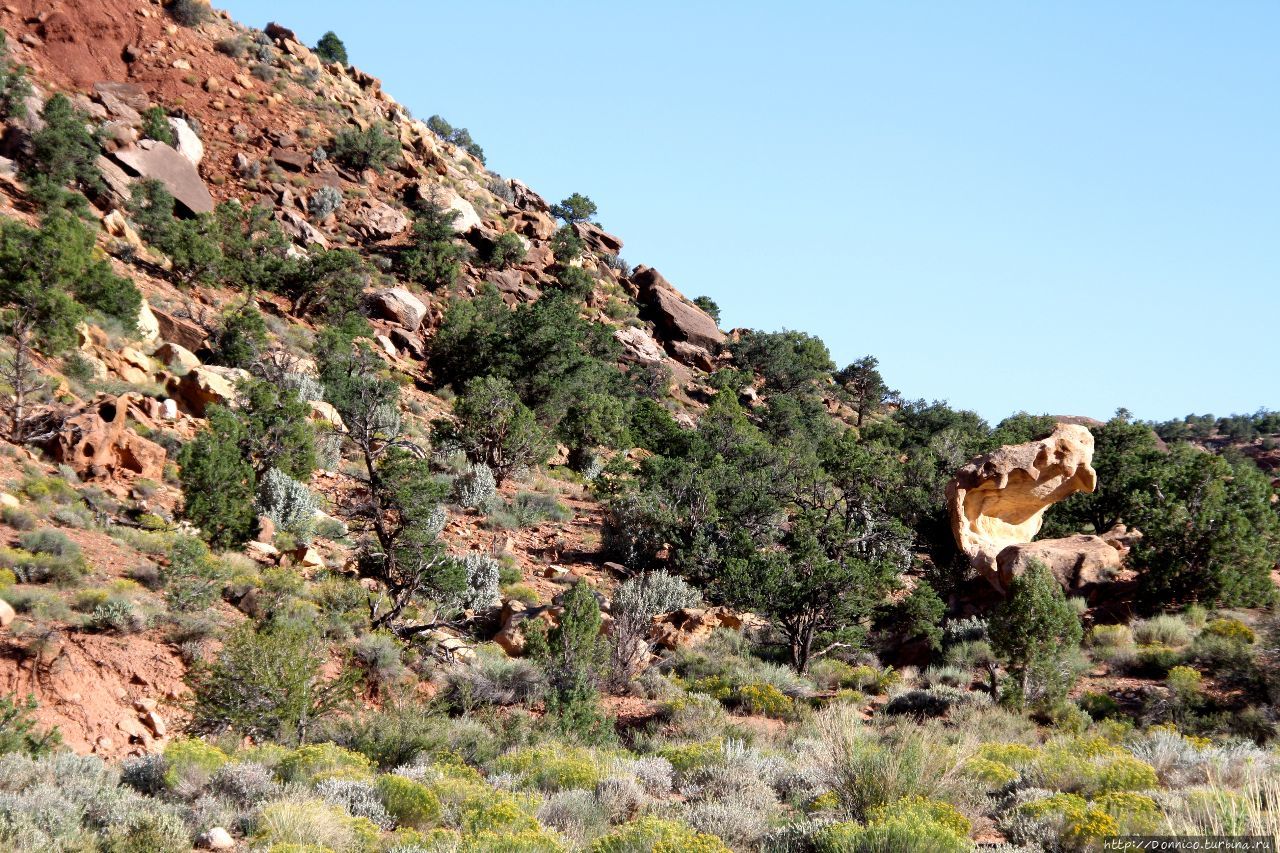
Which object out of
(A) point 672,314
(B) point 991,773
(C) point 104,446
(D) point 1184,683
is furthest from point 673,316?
(B) point 991,773

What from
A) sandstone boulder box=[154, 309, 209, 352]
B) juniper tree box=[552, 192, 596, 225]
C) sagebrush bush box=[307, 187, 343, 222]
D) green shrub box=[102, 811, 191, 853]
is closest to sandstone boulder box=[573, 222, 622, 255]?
juniper tree box=[552, 192, 596, 225]


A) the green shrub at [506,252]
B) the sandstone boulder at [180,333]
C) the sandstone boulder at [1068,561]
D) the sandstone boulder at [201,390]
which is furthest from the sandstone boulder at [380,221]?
the sandstone boulder at [1068,561]

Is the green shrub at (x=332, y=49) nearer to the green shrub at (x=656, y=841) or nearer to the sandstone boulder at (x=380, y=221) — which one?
the sandstone boulder at (x=380, y=221)

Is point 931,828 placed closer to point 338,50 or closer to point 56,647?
point 56,647

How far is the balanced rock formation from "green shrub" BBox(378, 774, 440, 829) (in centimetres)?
1625

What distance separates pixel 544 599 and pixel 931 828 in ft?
41.0

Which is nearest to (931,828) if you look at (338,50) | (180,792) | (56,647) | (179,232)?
(180,792)

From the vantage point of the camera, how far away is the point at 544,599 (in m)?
17.6

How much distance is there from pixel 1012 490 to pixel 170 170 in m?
34.8

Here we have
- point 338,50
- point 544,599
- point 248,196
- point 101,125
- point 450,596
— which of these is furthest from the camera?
point 338,50

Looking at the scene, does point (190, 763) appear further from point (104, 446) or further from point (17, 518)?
point (104, 446)

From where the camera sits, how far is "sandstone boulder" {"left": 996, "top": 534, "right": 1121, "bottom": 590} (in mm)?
18703

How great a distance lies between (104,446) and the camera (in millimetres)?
15750

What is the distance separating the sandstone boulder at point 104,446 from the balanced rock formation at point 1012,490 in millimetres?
18177
